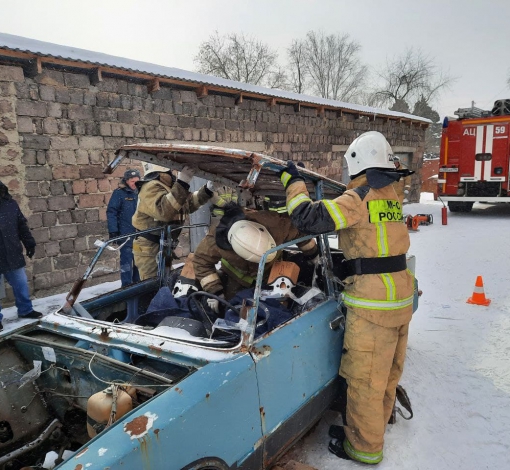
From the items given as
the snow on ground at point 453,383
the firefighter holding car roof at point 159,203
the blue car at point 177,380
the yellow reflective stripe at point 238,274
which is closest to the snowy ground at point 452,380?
the snow on ground at point 453,383

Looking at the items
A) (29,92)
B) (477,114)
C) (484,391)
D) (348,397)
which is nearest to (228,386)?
(348,397)

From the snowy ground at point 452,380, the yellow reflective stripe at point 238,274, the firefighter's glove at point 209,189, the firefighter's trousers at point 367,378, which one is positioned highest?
the firefighter's glove at point 209,189

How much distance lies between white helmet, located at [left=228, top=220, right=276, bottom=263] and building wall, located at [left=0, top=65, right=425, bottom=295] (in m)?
4.16

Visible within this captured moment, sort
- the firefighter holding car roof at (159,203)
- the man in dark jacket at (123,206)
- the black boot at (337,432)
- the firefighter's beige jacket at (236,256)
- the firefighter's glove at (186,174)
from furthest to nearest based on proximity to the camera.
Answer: the man in dark jacket at (123,206)
the firefighter holding car roof at (159,203)
the firefighter's glove at (186,174)
the firefighter's beige jacket at (236,256)
the black boot at (337,432)

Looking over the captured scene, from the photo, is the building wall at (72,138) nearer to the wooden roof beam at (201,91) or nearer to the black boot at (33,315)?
the wooden roof beam at (201,91)

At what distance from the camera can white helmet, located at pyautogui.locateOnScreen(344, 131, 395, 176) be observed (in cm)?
259

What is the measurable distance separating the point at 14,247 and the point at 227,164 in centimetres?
333

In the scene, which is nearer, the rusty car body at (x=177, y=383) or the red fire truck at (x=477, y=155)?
the rusty car body at (x=177, y=383)

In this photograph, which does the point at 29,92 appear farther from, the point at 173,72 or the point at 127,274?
the point at 127,274

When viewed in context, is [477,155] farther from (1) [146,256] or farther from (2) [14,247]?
(2) [14,247]

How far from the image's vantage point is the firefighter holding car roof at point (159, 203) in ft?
11.9

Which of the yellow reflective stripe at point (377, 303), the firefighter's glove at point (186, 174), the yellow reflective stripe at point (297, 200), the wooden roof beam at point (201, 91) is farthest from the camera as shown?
the wooden roof beam at point (201, 91)

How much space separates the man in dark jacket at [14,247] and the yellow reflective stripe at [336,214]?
Result: 4.01 meters

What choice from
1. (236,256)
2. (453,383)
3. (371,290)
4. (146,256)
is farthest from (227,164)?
(453,383)
